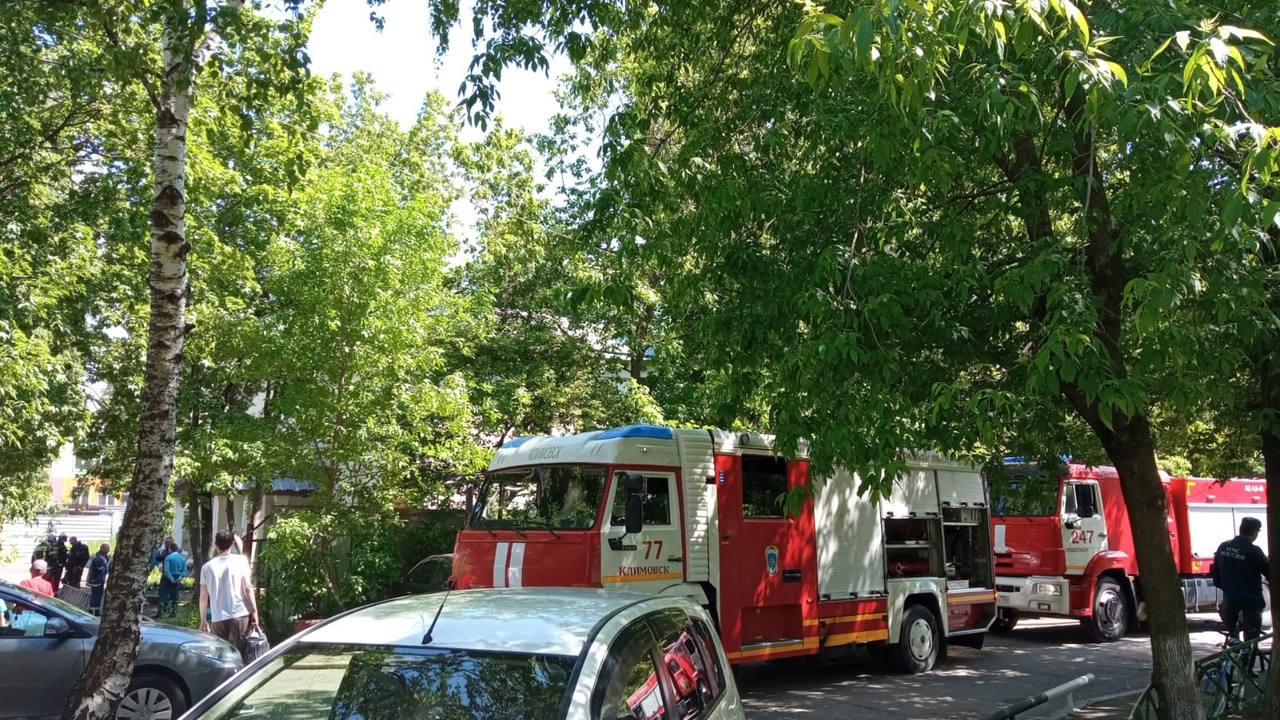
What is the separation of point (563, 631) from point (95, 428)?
20.4 meters

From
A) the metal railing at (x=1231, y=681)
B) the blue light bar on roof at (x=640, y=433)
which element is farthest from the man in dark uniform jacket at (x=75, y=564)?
the metal railing at (x=1231, y=681)

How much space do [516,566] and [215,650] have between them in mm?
2803

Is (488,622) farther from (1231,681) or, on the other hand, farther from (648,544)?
(1231,681)

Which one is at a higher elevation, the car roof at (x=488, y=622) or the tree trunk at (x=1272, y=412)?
the tree trunk at (x=1272, y=412)

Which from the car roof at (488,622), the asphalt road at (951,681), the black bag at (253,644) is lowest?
the asphalt road at (951,681)

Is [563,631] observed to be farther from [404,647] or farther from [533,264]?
[533,264]

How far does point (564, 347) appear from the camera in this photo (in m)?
19.5

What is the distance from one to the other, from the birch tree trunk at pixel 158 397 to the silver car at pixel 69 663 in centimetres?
225

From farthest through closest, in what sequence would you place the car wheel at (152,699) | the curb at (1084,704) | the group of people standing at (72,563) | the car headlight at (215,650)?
the group of people standing at (72,563) → the curb at (1084,704) → the car headlight at (215,650) → the car wheel at (152,699)

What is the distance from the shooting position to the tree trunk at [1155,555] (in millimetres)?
7688

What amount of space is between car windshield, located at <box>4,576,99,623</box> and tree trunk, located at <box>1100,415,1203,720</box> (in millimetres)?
8865

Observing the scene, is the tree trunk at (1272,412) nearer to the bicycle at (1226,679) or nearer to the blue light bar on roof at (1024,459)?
the bicycle at (1226,679)

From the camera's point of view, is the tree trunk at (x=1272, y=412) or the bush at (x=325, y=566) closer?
the tree trunk at (x=1272, y=412)

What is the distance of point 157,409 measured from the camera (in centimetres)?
587
